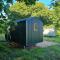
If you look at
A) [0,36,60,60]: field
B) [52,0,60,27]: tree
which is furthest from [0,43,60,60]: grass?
[52,0,60,27]: tree

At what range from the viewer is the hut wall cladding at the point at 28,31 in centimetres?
2070

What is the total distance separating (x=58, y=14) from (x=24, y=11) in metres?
37.9

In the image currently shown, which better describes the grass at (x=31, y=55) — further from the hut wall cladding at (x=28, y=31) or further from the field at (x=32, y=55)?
the hut wall cladding at (x=28, y=31)

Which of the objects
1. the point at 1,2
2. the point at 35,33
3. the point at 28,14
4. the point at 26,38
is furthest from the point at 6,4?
the point at 28,14

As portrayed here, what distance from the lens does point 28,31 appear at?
69.4 feet

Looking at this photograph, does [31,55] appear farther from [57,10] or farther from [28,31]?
[28,31]

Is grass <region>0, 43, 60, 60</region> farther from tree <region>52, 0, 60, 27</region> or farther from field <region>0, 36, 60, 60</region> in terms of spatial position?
tree <region>52, 0, 60, 27</region>

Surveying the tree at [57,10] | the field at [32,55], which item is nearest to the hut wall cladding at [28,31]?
the field at [32,55]

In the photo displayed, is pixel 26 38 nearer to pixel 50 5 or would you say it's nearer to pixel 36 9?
pixel 50 5

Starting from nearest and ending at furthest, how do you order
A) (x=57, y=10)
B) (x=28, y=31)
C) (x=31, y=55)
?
(x=57, y=10) → (x=31, y=55) → (x=28, y=31)

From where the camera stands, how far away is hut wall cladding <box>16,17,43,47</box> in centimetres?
2070

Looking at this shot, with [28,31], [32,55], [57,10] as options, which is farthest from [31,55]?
[28,31]

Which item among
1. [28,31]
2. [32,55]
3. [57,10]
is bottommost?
[32,55]

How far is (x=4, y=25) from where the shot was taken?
16219 mm
